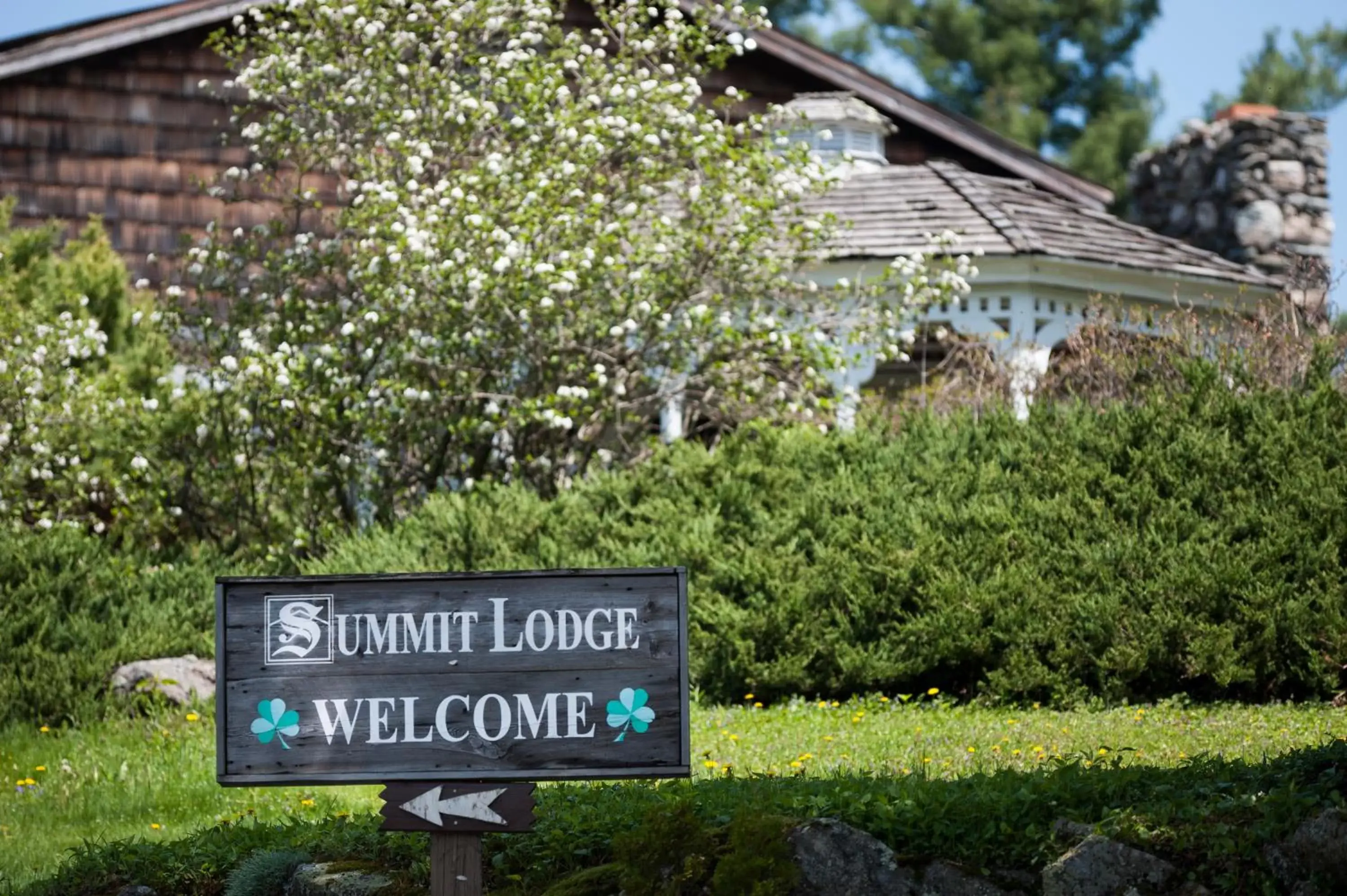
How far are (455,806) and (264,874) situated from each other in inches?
36.5

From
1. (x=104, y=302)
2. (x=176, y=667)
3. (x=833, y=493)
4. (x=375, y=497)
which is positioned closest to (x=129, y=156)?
(x=104, y=302)

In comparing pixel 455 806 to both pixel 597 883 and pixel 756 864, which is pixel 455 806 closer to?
pixel 597 883

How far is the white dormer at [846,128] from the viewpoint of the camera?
16.1m

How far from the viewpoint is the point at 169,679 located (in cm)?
901

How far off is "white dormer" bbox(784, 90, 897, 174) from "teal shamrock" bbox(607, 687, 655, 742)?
12.0 meters

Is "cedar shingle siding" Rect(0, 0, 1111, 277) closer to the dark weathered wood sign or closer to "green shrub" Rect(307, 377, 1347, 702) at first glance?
"green shrub" Rect(307, 377, 1347, 702)

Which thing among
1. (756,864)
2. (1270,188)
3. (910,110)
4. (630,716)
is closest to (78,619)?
(630,716)

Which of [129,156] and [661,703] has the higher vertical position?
[129,156]

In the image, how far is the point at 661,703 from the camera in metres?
4.57

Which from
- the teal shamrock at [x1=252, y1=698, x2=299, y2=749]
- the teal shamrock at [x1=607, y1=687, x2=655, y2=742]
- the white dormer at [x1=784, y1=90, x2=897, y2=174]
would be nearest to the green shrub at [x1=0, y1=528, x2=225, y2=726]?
the teal shamrock at [x1=252, y1=698, x2=299, y2=749]

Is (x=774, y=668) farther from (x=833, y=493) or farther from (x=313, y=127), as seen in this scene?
(x=313, y=127)

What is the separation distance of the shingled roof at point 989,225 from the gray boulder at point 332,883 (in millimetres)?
8439

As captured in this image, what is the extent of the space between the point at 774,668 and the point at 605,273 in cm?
357

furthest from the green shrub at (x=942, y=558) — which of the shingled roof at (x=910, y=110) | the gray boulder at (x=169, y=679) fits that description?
the shingled roof at (x=910, y=110)
